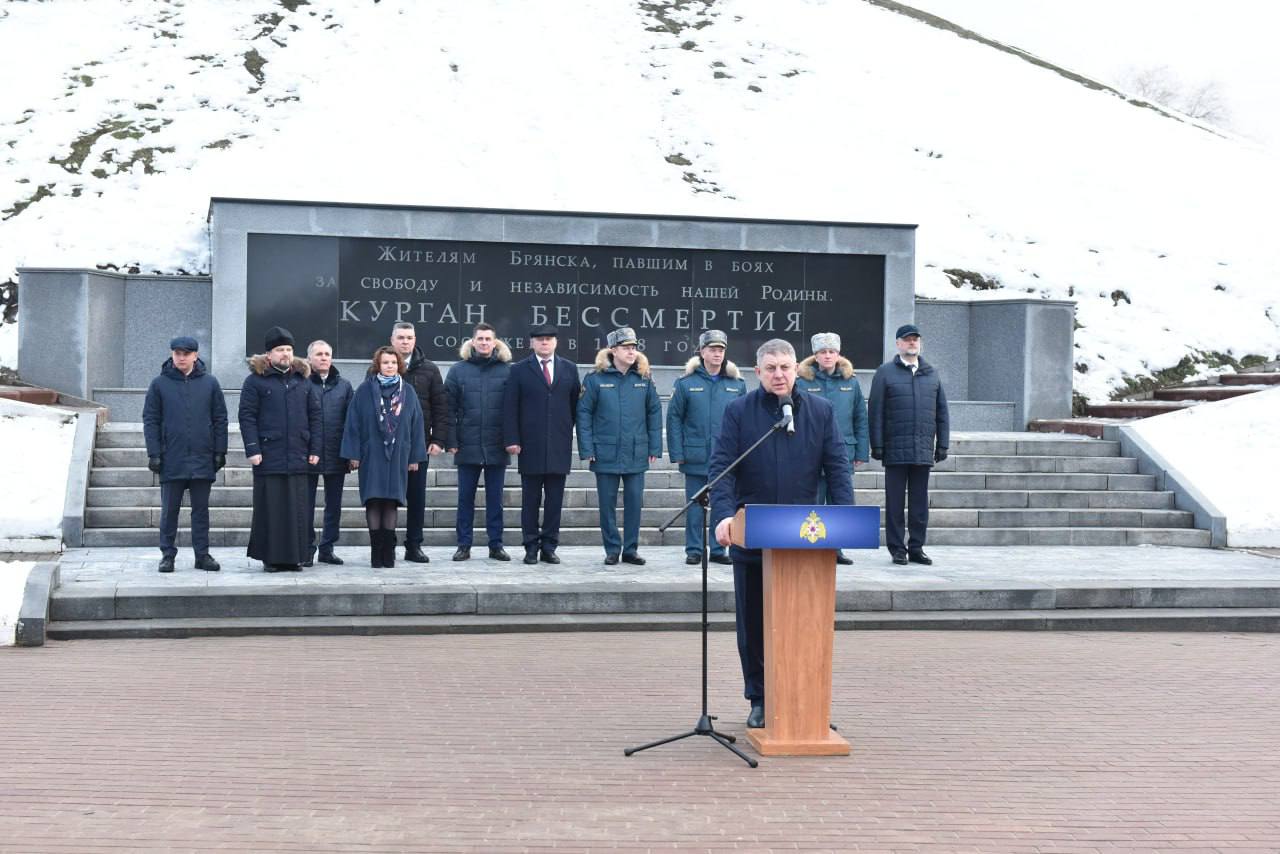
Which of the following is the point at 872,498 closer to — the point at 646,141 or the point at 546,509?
the point at 546,509

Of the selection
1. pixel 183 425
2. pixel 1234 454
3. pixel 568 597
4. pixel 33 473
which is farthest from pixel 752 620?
pixel 1234 454

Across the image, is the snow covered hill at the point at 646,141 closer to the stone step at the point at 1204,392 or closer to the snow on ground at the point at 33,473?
the stone step at the point at 1204,392

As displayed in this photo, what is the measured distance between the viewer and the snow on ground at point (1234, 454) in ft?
48.9

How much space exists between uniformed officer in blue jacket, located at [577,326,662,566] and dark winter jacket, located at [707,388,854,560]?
5.40 m

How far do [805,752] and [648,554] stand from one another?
695cm

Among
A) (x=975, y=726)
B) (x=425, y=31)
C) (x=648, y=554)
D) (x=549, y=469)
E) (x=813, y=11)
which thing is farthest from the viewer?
(x=813, y=11)

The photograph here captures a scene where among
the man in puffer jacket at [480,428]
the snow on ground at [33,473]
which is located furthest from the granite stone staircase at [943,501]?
the man in puffer jacket at [480,428]

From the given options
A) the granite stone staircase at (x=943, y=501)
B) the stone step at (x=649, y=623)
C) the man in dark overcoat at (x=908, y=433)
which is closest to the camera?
the stone step at (x=649, y=623)

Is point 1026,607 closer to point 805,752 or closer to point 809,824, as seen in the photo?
point 805,752

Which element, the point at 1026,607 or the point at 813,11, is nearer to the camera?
the point at 1026,607


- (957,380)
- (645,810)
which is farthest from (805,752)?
(957,380)

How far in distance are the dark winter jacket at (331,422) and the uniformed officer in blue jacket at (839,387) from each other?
4.05 metres

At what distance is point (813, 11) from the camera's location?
34562 mm

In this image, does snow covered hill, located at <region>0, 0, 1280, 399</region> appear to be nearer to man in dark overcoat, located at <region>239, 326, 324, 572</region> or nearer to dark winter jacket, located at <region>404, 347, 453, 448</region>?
dark winter jacket, located at <region>404, 347, 453, 448</region>
